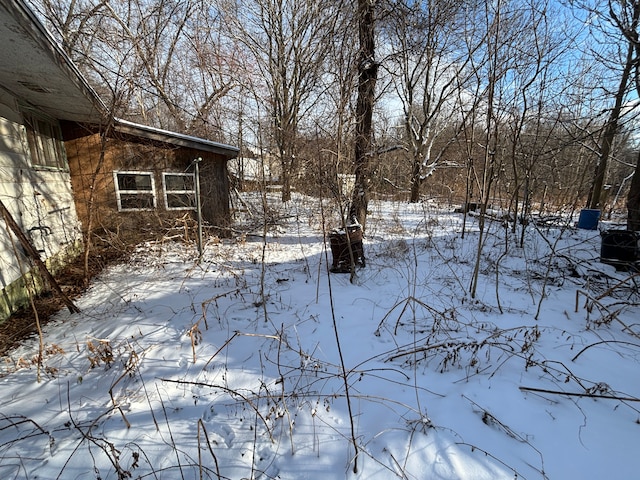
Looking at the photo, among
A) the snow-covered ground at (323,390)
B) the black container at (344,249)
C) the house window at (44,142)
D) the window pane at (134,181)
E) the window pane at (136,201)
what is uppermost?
the house window at (44,142)

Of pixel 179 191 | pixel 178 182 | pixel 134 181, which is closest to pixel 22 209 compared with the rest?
pixel 134 181

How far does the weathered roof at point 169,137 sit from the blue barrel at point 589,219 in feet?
35.4

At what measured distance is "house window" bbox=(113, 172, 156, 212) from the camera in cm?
650

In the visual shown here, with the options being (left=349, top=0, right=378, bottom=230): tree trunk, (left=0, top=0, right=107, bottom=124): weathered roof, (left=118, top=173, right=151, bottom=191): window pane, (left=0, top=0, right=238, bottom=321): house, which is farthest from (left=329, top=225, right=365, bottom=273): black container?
(left=118, top=173, right=151, bottom=191): window pane

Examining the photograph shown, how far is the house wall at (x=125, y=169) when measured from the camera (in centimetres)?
596

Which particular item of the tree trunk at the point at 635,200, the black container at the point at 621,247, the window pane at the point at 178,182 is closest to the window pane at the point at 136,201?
the window pane at the point at 178,182

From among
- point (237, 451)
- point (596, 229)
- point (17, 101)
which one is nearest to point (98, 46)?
point (17, 101)

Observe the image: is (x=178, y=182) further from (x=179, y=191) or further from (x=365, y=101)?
(x=365, y=101)

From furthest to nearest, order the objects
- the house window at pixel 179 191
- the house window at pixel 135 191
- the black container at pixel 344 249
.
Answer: the house window at pixel 179 191, the house window at pixel 135 191, the black container at pixel 344 249

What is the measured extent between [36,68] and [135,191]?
3.87 meters

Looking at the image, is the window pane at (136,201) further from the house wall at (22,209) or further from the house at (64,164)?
the house wall at (22,209)

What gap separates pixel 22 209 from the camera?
12.0 feet

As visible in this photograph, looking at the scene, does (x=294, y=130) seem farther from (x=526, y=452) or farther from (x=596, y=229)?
(x=526, y=452)

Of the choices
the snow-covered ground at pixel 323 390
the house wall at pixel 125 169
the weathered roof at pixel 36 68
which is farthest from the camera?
the house wall at pixel 125 169
